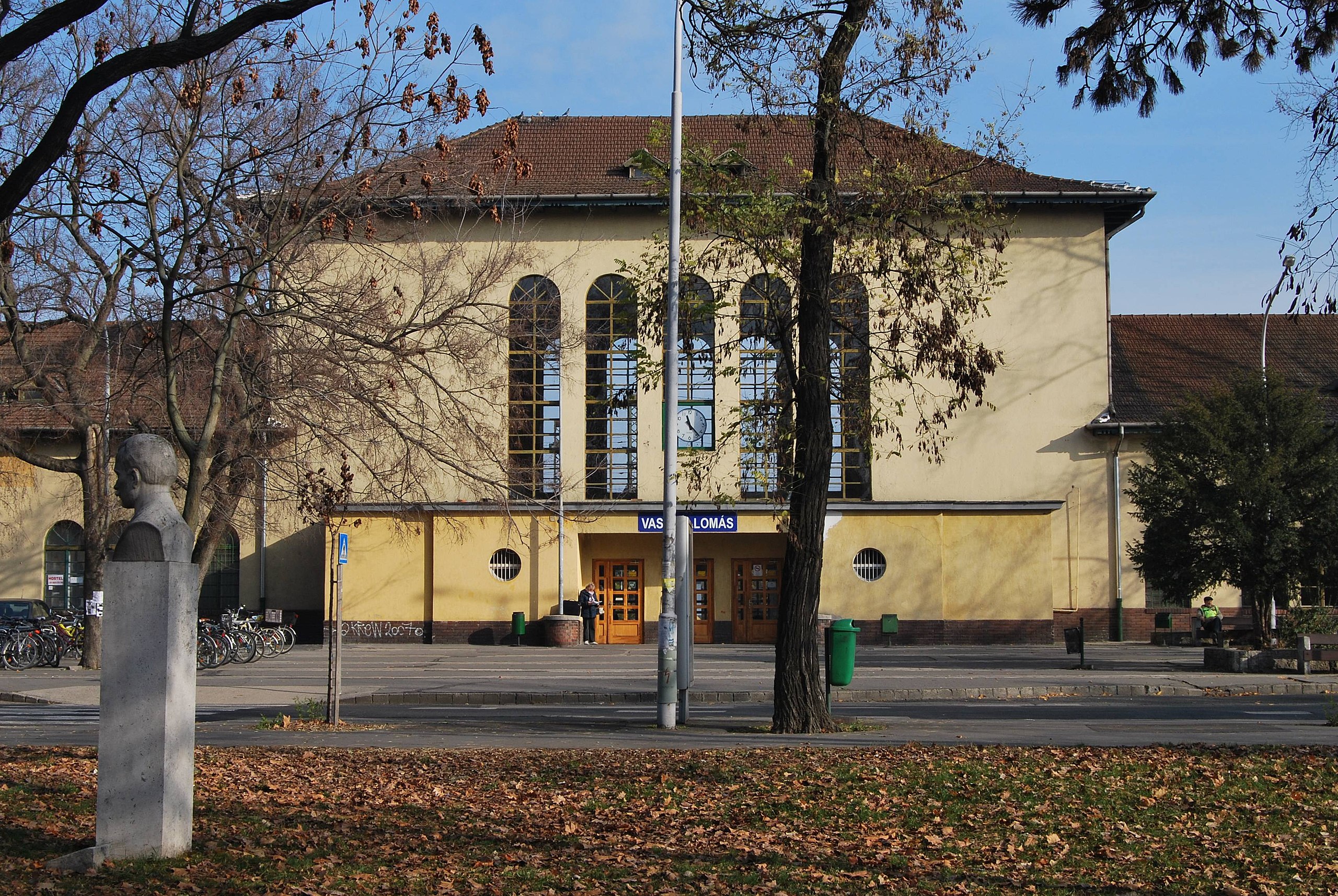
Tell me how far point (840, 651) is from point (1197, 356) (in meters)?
31.6

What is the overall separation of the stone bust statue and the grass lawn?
5.07ft

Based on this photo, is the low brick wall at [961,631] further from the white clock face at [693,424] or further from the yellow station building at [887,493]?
the white clock face at [693,424]

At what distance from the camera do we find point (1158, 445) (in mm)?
28344

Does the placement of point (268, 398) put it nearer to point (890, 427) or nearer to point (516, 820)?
point (516, 820)

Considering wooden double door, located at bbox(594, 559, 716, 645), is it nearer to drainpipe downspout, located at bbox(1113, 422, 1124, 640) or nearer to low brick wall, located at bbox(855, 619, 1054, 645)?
low brick wall, located at bbox(855, 619, 1054, 645)

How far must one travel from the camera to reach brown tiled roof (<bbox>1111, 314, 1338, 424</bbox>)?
130 ft

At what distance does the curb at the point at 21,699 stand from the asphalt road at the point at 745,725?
35 centimetres

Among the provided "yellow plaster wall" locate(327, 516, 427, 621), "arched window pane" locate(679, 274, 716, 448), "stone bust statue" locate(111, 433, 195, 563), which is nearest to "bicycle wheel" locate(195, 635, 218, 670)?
"yellow plaster wall" locate(327, 516, 427, 621)

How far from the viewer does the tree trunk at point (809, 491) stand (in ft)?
45.4

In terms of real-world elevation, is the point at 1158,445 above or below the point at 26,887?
above

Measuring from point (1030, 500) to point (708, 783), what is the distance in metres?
29.4

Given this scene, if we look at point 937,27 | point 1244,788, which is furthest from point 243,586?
point 1244,788

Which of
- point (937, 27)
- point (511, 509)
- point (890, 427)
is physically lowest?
point (511, 509)

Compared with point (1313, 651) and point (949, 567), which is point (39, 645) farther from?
point (1313, 651)
